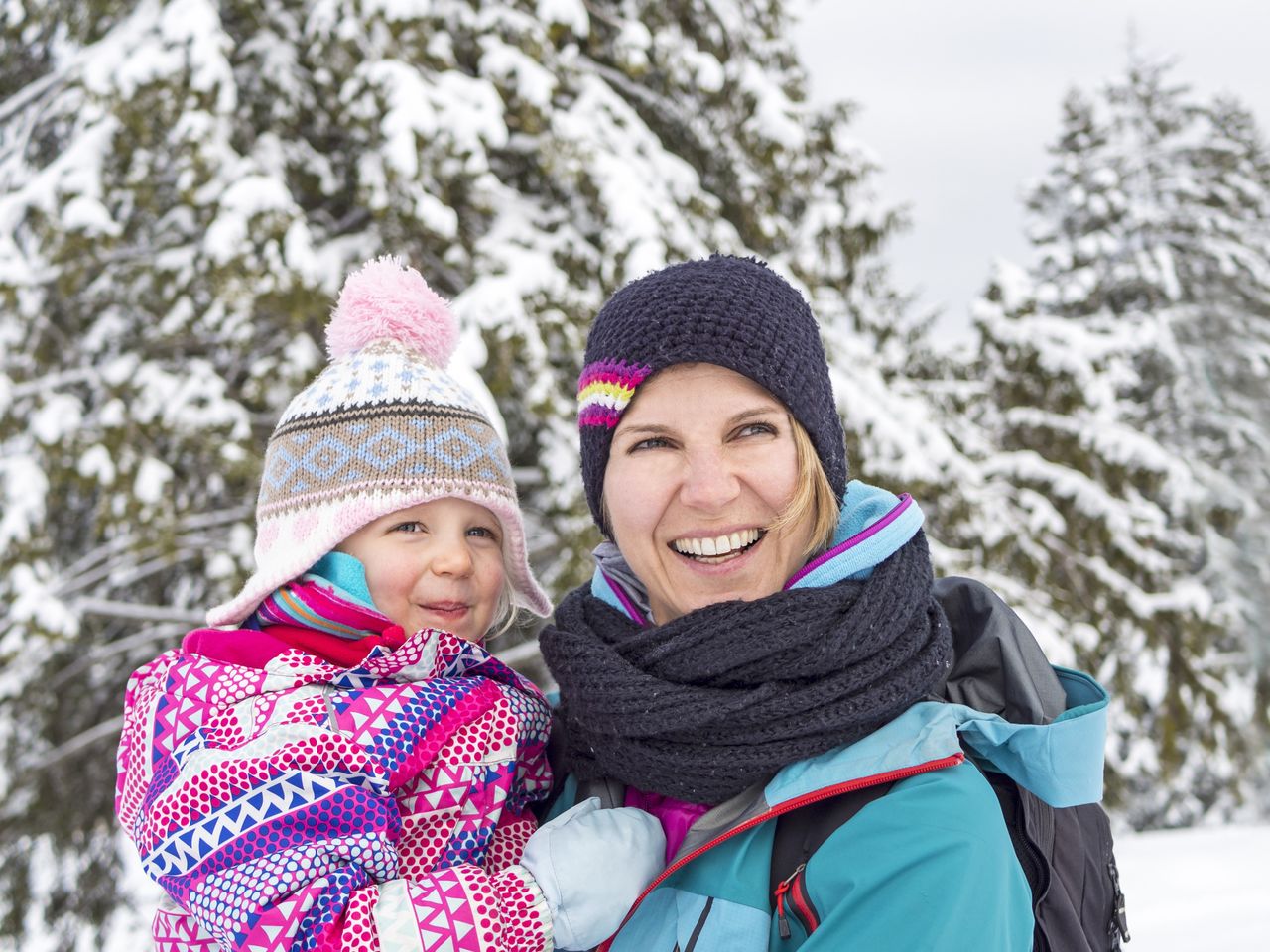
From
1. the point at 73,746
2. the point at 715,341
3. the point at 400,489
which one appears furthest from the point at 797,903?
the point at 73,746

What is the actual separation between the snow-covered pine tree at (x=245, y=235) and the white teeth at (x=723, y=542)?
2.97 m

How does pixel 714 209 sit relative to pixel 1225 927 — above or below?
above

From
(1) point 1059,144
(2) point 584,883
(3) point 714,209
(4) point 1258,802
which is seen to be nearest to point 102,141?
(3) point 714,209

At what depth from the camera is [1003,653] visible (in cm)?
168

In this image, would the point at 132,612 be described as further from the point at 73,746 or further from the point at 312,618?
the point at 312,618

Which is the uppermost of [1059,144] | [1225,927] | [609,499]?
[609,499]

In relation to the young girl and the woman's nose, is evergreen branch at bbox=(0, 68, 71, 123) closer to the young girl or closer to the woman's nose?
the young girl

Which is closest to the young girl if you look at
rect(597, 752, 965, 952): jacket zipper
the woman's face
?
rect(597, 752, 965, 952): jacket zipper

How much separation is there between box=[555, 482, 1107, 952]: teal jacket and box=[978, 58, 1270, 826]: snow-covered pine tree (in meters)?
5.02

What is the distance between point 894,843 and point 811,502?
61 centimetres

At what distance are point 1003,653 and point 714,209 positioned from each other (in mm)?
4402

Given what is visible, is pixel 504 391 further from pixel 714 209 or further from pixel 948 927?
pixel 948 927

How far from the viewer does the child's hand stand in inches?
63.4

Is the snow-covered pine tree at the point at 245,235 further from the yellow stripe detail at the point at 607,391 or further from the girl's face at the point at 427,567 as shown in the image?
the yellow stripe detail at the point at 607,391
